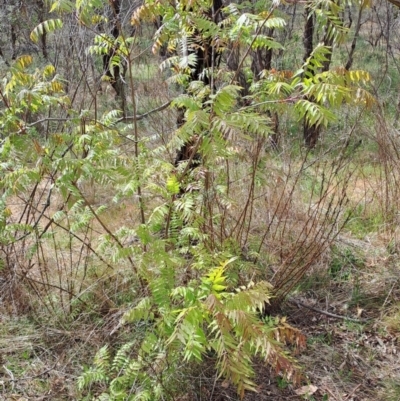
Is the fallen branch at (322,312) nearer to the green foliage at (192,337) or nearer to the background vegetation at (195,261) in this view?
the background vegetation at (195,261)

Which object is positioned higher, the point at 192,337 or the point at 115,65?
the point at 115,65

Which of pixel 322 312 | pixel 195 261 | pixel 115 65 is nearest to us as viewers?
pixel 195 261

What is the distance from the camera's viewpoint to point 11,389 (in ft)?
10.1

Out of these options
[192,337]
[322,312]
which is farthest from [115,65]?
[192,337]

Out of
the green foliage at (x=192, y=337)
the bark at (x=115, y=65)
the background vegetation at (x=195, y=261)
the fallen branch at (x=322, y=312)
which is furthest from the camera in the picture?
the fallen branch at (x=322, y=312)

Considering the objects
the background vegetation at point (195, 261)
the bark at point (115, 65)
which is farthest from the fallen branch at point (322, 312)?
the bark at point (115, 65)

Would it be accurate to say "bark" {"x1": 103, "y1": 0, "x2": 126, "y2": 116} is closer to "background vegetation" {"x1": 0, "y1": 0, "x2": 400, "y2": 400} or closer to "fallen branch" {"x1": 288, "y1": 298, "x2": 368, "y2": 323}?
"background vegetation" {"x1": 0, "y1": 0, "x2": 400, "y2": 400}

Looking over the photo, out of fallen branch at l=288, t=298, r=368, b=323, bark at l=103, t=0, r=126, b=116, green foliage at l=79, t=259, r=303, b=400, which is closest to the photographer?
green foliage at l=79, t=259, r=303, b=400

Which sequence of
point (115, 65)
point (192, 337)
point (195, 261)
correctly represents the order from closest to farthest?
point (192, 337) → point (195, 261) → point (115, 65)

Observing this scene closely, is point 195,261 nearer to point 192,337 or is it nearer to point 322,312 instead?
point 192,337

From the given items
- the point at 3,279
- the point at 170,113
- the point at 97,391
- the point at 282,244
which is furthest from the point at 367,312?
the point at 170,113

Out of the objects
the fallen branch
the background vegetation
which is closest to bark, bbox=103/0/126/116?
the background vegetation

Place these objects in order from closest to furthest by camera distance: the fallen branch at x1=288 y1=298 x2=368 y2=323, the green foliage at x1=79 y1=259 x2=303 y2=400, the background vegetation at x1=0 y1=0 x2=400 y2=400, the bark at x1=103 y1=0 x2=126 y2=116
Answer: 1. the green foliage at x1=79 y1=259 x2=303 y2=400
2. the background vegetation at x1=0 y1=0 x2=400 y2=400
3. the bark at x1=103 y1=0 x2=126 y2=116
4. the fallen branch at x1=288 y1=298 x2=368 y2=323

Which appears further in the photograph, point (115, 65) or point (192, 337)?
point (115, 65)
